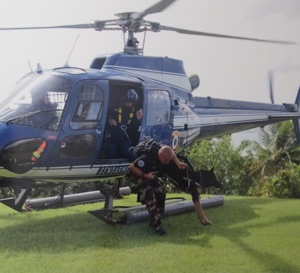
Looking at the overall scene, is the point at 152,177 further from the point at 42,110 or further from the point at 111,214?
the point at 42,110

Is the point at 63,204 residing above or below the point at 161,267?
below

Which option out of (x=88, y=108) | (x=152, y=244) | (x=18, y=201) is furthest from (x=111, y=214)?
(x=18, y=201)

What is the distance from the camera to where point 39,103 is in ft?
18.5

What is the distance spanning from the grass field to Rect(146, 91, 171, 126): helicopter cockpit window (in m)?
1.31

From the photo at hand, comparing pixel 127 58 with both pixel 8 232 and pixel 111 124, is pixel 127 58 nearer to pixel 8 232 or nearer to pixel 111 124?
pixel 111 124

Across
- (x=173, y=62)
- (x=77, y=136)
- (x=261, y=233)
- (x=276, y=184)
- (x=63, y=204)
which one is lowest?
(x=276, y=184)

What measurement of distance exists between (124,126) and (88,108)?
649 mm

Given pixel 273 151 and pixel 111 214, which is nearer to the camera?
pixel 111 214

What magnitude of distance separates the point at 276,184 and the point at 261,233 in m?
6.67

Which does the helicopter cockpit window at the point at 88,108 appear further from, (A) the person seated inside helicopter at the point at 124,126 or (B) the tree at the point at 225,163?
(B) the tree at the point at 225,163

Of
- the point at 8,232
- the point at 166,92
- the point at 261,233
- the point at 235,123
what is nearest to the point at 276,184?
the point at 235,123

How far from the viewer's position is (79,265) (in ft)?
14.1

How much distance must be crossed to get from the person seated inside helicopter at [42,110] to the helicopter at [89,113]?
11 millimetres

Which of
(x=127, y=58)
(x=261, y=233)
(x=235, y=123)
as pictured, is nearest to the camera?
(x=261, y=233)
